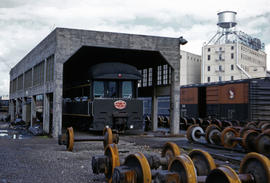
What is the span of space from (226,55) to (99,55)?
47.7 metres

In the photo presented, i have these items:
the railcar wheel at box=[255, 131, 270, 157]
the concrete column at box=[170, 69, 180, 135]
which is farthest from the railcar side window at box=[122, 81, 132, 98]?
the railcar wheel at box=[255, 131, 270, 157]

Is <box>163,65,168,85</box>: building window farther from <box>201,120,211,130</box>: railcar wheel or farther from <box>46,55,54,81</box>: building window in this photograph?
<box>46,55,54,81</box>: building window

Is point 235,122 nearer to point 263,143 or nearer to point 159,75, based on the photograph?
point 159,75

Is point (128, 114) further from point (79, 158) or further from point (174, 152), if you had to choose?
point (174, 152)

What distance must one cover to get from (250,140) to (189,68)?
55.1m

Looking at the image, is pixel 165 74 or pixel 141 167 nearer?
pixel 141 167

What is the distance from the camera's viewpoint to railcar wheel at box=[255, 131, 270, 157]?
9195mm

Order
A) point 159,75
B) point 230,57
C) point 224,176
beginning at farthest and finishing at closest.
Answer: point 230,57
point 159,75
point 224,176

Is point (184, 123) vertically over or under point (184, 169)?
under

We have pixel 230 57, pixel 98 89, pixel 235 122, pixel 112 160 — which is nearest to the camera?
pixel 112 160

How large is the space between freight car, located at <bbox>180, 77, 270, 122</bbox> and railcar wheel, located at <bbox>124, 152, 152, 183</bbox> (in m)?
13.4

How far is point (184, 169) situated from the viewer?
14.4 ft

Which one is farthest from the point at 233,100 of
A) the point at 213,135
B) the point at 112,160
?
the point at 112,160

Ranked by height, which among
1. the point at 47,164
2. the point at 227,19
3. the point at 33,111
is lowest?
the point at 47,164
